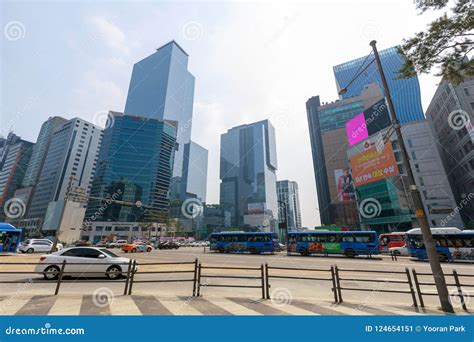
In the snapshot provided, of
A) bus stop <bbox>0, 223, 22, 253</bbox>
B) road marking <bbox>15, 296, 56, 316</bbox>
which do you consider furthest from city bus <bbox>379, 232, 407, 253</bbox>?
bus stop <bbox>0, 223, 22, 253</bbox>

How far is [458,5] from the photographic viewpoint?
7484 millimetres

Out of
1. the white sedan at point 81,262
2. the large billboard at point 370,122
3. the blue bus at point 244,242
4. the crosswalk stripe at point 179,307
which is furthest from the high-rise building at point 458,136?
the white sedan at point 81,262

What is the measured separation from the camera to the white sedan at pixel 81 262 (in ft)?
32.6

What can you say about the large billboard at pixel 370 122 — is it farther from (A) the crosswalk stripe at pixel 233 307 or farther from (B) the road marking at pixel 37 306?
(B) the road marking at pixel 37 306

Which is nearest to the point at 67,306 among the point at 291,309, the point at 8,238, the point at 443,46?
the point at 291,309

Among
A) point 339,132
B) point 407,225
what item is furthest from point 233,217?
point 407,225

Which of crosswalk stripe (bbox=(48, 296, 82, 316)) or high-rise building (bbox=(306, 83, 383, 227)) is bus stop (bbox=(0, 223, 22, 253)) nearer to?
crosswalk stripe (bbox=(48, 296, 82, 316))

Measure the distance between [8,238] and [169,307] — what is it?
31.6 metres

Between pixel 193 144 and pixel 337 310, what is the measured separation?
7871 inches

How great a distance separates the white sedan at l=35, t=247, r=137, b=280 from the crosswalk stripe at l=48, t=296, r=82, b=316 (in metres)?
3.35

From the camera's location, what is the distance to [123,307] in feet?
18.9
